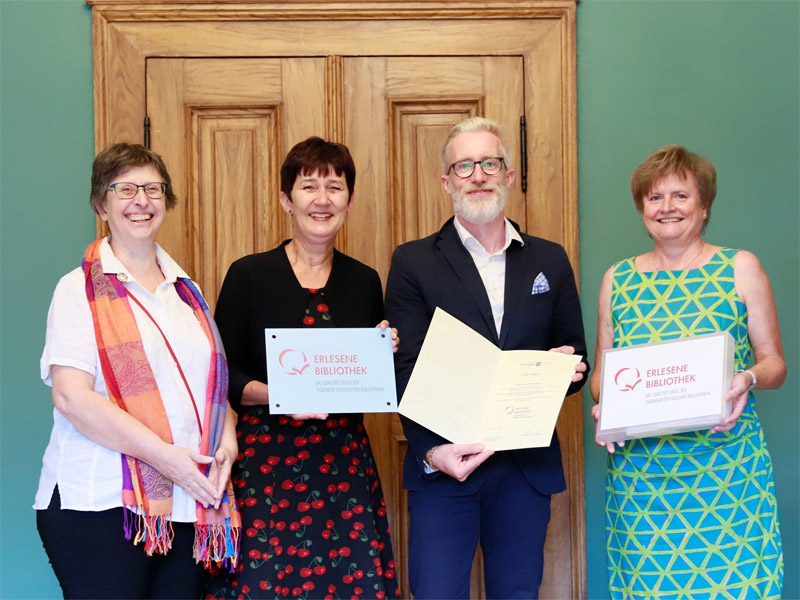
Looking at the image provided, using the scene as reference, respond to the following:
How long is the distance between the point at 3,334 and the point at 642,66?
2737 millimetres

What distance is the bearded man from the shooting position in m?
2.37

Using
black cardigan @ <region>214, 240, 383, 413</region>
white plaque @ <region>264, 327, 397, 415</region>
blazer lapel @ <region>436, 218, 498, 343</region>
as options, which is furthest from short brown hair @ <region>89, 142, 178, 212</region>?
blazer lapel @ <region>436, 218, 498, 343</region>

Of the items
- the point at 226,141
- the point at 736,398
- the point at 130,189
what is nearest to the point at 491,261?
the point at 736,398

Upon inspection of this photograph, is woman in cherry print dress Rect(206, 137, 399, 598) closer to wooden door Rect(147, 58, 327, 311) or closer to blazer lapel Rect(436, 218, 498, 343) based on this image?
blazer lapel Rect(436, 218, 498, 343)

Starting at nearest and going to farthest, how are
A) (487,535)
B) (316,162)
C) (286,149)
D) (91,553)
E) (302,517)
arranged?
(91,553) < (302,517) < (487,535) < (316,162) < (286,149)

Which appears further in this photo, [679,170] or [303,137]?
[303,137]

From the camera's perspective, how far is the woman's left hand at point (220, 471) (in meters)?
2.22

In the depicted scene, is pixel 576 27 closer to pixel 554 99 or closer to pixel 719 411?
pixel 554 99

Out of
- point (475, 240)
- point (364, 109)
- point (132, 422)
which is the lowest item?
point (132, 422)

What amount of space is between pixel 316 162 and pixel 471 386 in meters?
0.83

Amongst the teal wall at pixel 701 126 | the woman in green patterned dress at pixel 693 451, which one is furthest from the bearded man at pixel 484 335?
the teal wall at pixel 701 126

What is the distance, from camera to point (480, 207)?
251cm

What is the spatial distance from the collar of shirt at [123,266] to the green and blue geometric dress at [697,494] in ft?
4.39

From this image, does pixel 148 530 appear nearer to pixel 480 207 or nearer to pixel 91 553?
pixel 91 553
